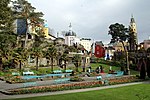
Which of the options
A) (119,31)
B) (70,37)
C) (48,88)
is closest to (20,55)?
(48,88)

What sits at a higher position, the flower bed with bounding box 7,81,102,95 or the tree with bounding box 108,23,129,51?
the tree with bounding box 108,23,129,51

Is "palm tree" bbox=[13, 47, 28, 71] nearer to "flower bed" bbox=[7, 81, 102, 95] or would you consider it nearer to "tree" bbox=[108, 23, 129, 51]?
"flower bed" bbox=[7, 81, 102, 95]

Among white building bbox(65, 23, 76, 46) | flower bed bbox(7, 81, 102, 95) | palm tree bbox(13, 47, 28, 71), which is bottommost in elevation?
flower bed bbox(7, 81, 102, 95)

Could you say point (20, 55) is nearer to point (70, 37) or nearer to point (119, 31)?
point (70, 37)

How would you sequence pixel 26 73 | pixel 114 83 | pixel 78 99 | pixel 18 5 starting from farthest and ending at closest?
pixel 18 5
pixel 26 73
pixel 114 83
pixel 78 99

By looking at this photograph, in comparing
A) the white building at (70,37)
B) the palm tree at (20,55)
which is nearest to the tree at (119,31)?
the white building at (70,37)

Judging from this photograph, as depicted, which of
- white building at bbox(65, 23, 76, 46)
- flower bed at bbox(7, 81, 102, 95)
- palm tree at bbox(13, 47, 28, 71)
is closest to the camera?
flower bed at bbox(7, 81, 102, 95)

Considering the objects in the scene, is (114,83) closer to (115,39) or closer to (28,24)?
(28,24)

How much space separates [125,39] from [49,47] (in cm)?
6447

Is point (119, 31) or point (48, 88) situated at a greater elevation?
point (119, 31)

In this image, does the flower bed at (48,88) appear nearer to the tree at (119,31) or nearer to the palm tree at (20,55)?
the palm tree at (20,55)

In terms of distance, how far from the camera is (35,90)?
80.5 ft

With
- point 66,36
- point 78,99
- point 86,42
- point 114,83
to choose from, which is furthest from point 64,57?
point 86,42

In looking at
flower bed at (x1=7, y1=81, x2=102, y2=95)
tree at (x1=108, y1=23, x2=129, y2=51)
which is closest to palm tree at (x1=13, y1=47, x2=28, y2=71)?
flower bed at (x1=7, y1=81, x2=102, y2=95)
